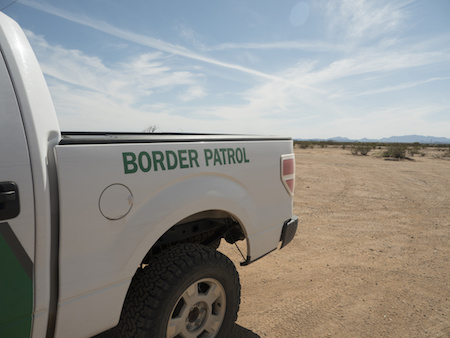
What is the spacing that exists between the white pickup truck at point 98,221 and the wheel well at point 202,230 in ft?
0.13

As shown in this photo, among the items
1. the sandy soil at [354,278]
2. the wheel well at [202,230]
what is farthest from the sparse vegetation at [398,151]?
the wheel well at [202,230]

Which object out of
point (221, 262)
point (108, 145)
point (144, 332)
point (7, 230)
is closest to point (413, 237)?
point (221, 262)

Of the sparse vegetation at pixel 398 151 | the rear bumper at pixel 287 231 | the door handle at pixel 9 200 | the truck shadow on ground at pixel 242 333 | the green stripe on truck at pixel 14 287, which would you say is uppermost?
the door handle at pixel 9 200

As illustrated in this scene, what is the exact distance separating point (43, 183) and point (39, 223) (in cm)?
18

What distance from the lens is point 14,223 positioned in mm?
1198

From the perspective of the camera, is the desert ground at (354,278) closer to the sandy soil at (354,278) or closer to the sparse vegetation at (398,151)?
the sandy soil at (354,278)

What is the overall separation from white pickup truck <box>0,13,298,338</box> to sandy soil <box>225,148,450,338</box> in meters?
1.04

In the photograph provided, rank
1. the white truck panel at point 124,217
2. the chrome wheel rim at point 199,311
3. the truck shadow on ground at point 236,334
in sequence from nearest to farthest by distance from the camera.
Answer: the white truck panel at point 124,217 < the chrome wheel rim at point 199,311 < the truck shadow on ground at point 236,334

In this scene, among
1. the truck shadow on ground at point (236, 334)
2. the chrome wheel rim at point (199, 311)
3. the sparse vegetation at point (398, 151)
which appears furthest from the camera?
the sparse vegetation at point (398, 151)

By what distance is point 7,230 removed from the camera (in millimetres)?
1179

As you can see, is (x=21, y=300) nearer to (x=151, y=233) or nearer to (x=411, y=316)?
(x=151, y=233)

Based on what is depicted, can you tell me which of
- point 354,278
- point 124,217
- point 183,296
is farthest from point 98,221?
point 354,278

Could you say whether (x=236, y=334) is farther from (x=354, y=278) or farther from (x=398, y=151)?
(x=398, y=151)

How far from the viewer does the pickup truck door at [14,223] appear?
46.4 inches
